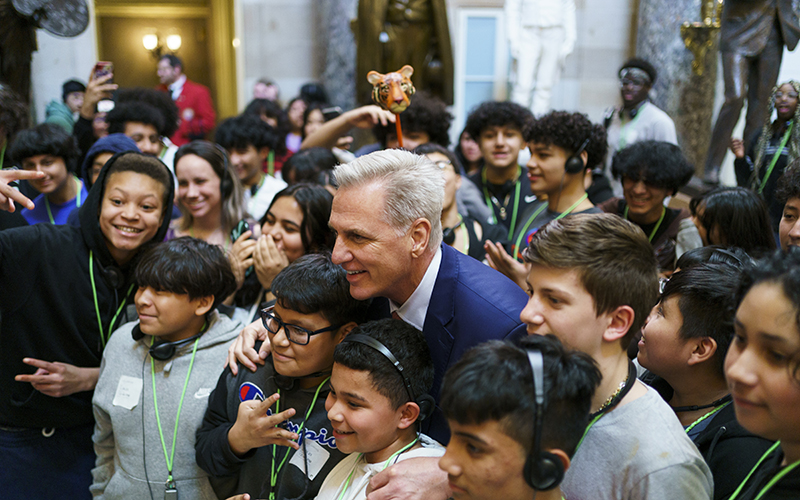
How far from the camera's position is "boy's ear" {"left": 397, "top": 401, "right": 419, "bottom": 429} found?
176 cm

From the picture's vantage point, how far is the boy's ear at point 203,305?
2.46m

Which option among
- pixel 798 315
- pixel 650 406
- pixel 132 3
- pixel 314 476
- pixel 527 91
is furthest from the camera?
pixel 132 3

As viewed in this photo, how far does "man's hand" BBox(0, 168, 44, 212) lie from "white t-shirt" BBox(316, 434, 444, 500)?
4.50ft

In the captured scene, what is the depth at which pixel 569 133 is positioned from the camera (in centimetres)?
332

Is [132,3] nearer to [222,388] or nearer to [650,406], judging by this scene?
[222,388]

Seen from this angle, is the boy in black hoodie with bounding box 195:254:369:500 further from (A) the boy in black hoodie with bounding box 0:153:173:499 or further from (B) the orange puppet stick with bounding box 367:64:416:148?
(B) the orange puppet stick with bounding box 367:64:416:148

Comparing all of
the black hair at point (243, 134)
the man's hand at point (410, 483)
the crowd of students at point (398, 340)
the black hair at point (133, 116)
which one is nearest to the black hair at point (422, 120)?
the black hair at point (243, 134)

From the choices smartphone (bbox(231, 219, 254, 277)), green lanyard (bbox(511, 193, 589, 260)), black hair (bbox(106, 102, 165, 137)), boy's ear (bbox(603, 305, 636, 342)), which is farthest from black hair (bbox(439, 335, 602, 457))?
black hair (bbox(106, 102, 165, 137))

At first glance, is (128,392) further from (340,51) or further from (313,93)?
(340,51)

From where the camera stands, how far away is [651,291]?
159cm

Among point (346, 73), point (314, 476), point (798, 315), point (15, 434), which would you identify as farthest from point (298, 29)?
point (798, 315)

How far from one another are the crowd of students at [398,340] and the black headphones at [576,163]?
0.05 ft

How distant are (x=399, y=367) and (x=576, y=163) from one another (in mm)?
1962

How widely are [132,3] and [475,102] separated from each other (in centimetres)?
827
